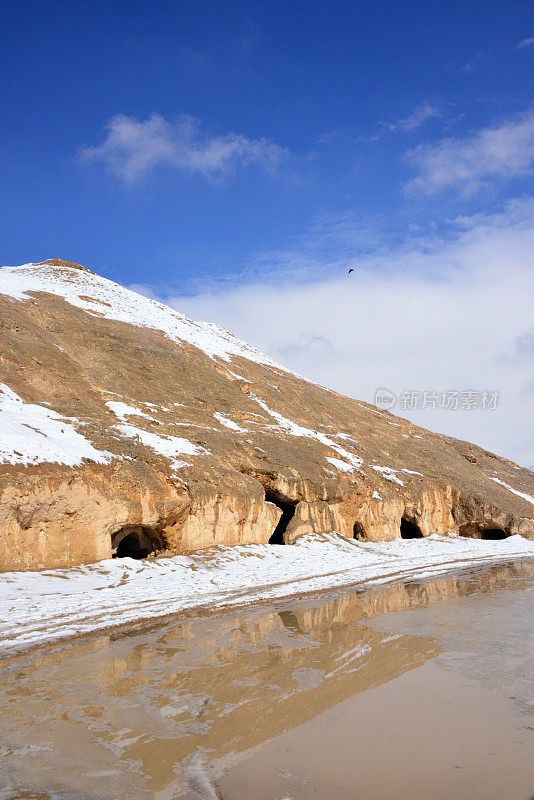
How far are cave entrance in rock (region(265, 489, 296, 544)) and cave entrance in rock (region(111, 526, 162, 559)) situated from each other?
9.53 m

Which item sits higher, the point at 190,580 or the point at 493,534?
the point at 190,580

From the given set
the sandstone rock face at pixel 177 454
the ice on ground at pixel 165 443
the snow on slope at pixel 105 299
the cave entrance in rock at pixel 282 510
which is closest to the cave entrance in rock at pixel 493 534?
the sandstone rock face at pixel 177 454

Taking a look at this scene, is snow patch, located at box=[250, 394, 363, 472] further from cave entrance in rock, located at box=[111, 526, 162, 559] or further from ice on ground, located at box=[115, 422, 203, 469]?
cave entrance in rock, located at box=[111, 526, 162, 559]

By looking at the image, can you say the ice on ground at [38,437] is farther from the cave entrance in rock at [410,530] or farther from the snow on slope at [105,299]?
the snow on slope at [105,299]

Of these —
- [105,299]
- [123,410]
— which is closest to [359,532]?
[123,410]

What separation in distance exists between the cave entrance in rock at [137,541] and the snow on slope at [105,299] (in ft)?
104

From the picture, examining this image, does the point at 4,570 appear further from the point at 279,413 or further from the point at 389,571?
the point at 279,413

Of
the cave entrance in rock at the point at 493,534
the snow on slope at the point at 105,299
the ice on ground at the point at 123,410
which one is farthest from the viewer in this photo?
the snow on slope at the point at 105,299

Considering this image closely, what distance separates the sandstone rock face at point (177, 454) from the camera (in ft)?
62.1

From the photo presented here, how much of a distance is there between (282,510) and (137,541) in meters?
10.9

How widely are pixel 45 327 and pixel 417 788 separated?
139 ft

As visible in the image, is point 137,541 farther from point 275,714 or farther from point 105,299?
point 105,299

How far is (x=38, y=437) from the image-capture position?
66.7 ft

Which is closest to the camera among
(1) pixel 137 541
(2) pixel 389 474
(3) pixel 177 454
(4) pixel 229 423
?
(1) pixel 137 541
